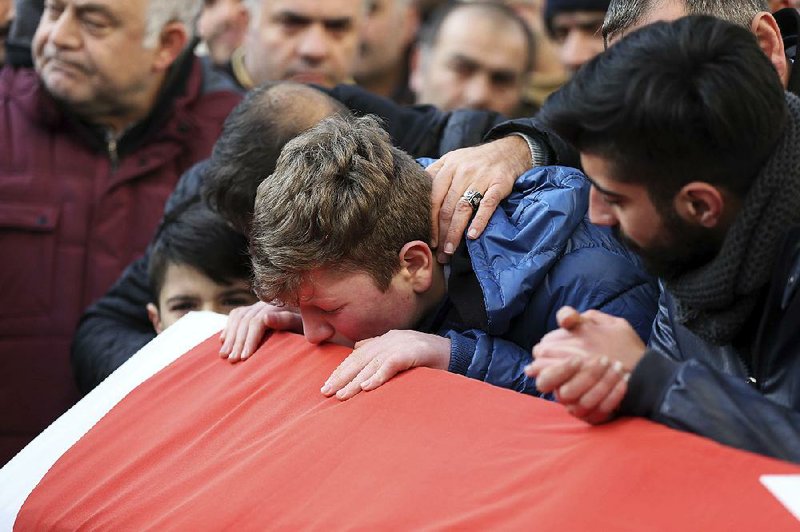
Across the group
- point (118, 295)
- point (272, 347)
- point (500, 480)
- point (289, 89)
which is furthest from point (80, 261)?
point (500, 480)

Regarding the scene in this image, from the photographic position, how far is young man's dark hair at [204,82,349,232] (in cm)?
350

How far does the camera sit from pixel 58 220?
455cm

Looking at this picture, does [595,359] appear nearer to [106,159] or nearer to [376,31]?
[106,159]

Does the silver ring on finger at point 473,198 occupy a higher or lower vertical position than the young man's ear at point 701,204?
lower

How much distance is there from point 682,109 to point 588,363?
17.1 inches

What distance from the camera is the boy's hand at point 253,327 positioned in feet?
9.96

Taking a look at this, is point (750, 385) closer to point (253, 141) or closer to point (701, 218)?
point (701, 218)

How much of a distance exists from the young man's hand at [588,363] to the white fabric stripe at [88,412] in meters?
1.31

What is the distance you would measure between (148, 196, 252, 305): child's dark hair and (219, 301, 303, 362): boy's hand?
775mm

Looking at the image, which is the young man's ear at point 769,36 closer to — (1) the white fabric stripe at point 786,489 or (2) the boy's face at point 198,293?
(1) the white fabric stripe at point 786,489

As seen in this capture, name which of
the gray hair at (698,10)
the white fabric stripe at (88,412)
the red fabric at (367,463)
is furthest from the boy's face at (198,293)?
the gray hair at (698,10)

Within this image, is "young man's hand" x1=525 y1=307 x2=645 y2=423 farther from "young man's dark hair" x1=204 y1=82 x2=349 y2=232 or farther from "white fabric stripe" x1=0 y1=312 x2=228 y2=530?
"young man's dark hair" x1=204 y1=82 x2=349 y2=232

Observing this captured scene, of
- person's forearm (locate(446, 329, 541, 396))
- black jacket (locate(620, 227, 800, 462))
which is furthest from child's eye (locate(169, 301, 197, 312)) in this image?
black jacket (locate(620, 227, 800, 462))

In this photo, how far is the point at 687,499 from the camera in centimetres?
196
